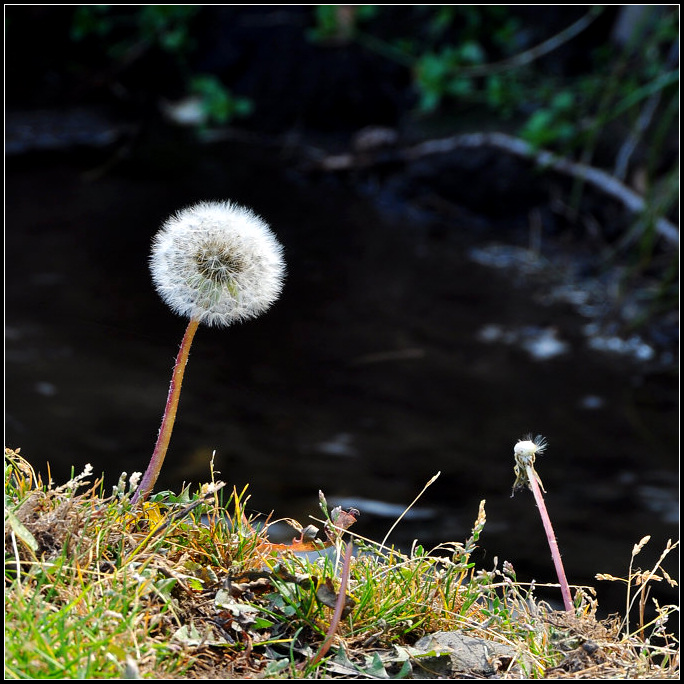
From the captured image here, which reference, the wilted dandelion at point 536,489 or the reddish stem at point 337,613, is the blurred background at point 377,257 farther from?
the wilted dandelion at point 536,489

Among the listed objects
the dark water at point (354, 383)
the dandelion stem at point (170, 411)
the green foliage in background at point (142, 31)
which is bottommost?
the dark water at point (354, 383)

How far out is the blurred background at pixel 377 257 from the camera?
3441 millimetres

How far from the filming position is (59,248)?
5.23 metres

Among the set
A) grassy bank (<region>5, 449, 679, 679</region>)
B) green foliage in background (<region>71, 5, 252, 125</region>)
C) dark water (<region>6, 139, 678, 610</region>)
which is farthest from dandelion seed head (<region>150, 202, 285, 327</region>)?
green foliage in background (<region>71, 5, 252, 125</region>)

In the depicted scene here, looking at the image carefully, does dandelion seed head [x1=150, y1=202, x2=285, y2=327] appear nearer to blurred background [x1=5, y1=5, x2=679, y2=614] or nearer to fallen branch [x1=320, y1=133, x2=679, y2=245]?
blurred background [x1=5, y1=5, x2=679, y2=614]

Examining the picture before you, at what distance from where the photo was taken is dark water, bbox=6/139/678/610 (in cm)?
324

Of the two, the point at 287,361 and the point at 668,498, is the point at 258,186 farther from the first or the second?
the point at 668,498

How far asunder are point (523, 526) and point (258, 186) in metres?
3.83

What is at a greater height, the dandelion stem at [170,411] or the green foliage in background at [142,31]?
the green foliage in background at [142,31]

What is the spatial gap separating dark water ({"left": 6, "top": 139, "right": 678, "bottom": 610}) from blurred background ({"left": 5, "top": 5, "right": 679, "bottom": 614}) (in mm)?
16

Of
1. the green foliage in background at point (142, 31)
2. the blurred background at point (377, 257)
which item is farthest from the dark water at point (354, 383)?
the green foliage in background at point (142, 31)

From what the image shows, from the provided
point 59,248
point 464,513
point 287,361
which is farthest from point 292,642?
point 59,248

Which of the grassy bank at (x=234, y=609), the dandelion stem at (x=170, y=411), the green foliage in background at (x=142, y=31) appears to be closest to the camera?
the grassy bank at (x=234, y=609)

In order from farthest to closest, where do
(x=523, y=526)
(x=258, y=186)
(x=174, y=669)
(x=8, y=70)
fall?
(x=8, y=70) < (x=258, y=186) < (x=523, y=526) < (x=174, y=669)
